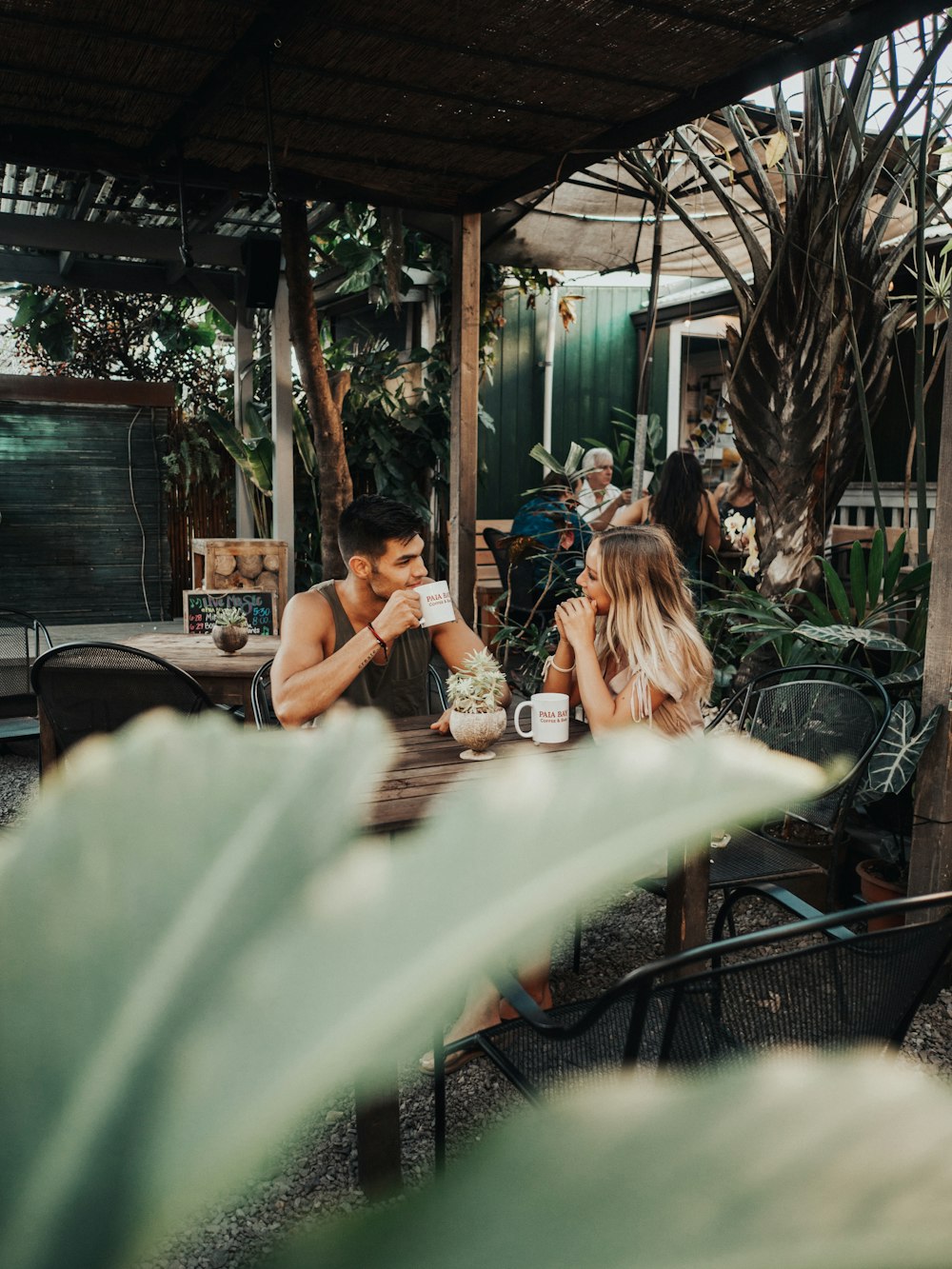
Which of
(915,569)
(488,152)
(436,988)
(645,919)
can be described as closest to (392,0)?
(488,152)

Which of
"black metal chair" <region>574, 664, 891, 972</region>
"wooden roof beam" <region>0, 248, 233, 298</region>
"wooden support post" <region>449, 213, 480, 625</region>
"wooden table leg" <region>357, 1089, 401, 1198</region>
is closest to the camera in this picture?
"wooden table leg" <region>357, 1089, 401, 1198</region>

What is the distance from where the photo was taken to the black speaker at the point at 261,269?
676 centimetres

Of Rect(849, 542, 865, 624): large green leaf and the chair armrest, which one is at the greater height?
Rect(849, 542, 865, 624): large green leaf

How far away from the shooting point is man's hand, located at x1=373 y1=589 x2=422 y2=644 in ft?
8.84

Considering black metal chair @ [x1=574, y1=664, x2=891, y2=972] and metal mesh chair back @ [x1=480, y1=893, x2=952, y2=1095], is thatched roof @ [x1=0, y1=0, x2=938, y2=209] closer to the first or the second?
black metal chair @ [x1=574, y1=664, x2=891, y2=972]

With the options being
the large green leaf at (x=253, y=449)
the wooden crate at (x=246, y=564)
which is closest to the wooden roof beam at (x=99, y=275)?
the large green leaf at (x=253, y=449)

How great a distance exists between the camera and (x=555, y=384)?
9.70m

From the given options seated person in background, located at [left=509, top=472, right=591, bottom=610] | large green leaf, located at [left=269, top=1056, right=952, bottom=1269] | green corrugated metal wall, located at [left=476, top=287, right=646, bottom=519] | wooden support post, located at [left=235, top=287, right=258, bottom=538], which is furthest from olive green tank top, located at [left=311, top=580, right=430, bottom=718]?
green corrugated metal wall, located at [left=476, top=287, right=646, bottom=519]

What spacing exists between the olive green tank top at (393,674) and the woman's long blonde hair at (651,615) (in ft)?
2.07

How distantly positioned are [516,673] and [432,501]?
2.27 m

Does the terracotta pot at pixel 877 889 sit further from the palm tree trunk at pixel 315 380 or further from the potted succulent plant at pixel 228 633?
the palm tree trunk at pixel 315 380

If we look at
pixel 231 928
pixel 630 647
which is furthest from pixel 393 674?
pixel 231 928

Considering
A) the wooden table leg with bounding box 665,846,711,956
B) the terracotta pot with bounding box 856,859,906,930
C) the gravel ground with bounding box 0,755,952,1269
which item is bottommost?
the gravel ground with bounding box 0,755,952,1269

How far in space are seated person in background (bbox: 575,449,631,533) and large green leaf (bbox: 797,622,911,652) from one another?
2.55 m
